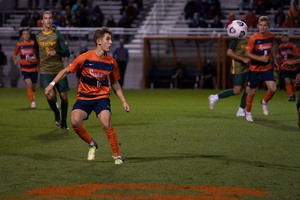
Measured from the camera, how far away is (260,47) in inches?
381

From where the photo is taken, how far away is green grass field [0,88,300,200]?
4523 millimetres

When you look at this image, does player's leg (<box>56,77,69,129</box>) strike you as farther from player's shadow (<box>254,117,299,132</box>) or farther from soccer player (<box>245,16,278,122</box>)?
player's shadow (<box>254,117,299,132</box>)

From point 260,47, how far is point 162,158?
4.64 meters

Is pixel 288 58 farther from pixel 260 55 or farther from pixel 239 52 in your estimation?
pixel 260 55

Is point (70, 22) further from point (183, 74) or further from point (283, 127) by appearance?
point (283, 127)

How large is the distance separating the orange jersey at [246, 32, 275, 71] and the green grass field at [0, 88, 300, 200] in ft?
4.02

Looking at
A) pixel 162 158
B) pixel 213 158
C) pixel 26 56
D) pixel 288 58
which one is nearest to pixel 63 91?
pixel 162 158

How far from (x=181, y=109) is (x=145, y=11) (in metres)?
14.4

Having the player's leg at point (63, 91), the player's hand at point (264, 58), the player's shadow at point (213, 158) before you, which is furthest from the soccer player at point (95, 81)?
the player's hand at point (264, 58)

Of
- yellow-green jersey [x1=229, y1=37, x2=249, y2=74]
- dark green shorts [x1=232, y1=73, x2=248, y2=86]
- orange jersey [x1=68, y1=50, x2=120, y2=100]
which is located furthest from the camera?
dark green shorts [x1=232, y1=73, x2=248, y2=86]

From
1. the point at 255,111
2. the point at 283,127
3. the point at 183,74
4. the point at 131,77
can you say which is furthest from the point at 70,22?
the point at 283,127

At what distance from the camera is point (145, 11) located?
26125mm

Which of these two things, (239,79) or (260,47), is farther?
(239,79)

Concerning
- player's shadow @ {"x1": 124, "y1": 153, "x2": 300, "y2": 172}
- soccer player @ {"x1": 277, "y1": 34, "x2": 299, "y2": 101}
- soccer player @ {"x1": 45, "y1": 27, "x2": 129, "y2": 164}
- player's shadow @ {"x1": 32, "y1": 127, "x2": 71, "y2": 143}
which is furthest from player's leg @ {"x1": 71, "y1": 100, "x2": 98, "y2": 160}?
soccer player @ {"x1": 277, "y1": 34, "x2": 299, "y2": 101}
